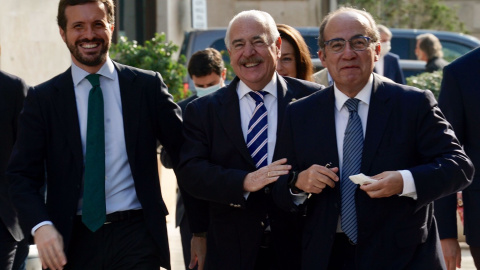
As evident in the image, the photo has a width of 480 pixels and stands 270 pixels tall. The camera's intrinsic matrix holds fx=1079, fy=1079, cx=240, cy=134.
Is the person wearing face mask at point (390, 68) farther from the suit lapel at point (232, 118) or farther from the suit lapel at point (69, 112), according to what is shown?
the suit lapel at point (69, 112)

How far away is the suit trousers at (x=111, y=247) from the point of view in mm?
5402

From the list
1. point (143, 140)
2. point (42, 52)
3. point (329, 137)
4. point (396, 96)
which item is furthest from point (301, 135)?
point (42, 52)

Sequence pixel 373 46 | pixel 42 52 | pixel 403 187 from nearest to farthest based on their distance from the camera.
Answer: pixel 403 187 < pixel 373 46 < pixel 42 52

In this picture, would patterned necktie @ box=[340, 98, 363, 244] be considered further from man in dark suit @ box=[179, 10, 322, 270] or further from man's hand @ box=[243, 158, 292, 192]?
man in dark suit @ box=[179, 10, 322, 270]

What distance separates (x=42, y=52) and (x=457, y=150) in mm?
6588

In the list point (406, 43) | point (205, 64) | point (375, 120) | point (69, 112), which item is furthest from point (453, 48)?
point (375, 120)

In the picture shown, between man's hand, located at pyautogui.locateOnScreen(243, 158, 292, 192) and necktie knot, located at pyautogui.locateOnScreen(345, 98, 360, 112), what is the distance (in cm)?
39

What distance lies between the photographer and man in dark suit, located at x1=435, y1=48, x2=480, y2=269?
5.65m

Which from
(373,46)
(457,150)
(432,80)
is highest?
(373,46)

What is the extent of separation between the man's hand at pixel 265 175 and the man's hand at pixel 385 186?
0.49 meters

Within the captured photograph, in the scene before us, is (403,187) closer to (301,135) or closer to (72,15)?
(301,135)

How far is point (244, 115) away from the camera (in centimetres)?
570

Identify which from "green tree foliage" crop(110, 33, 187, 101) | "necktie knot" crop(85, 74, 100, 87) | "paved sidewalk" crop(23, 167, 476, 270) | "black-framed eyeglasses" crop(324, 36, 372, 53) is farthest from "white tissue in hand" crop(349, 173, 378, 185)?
"green tree foliage" crop(110, 33, 187, 101)

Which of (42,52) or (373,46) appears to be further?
(42,52)
